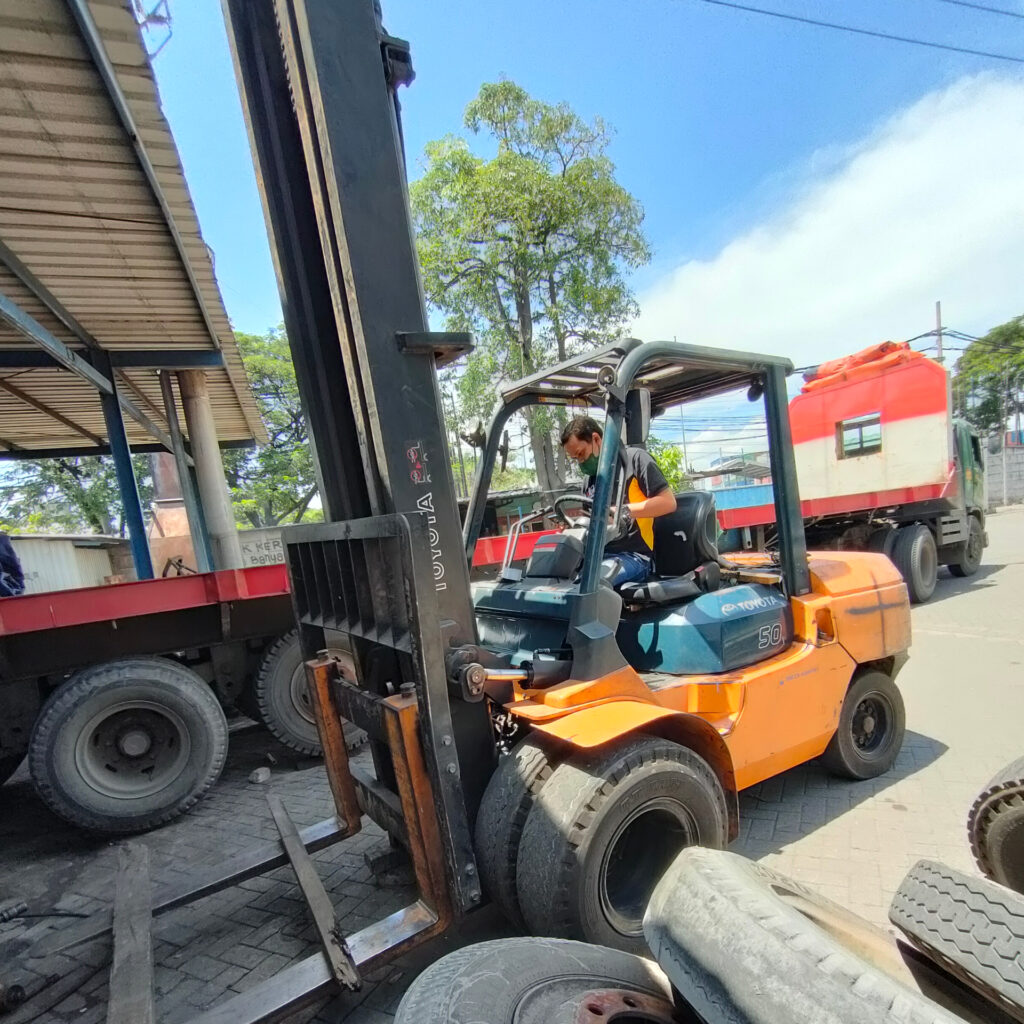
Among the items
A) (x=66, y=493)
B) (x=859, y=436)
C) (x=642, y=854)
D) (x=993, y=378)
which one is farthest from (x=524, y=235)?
(x=993, y=378)

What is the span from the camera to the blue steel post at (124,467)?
738cm

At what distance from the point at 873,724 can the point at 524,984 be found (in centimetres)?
322

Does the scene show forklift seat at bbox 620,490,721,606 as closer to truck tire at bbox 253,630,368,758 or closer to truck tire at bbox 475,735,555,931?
truck tire at bbox 475,735,555,931

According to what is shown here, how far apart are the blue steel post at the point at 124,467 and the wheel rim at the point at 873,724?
8.07 metres

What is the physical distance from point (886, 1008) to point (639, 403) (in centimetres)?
203

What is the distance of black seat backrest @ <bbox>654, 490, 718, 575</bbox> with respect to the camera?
10.5ft

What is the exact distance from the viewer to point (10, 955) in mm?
2709

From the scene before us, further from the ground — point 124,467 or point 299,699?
point 124,467

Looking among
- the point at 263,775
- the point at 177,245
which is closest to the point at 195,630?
the point at 263,775

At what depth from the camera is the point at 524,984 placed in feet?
4.48

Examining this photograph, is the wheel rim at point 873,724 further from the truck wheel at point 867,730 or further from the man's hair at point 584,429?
the man's hair at point 584,429

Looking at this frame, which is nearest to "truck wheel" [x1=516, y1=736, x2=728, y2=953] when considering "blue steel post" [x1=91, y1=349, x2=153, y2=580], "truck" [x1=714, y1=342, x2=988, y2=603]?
"truck" [x1=714, y1=342, x2=988, y2=603]

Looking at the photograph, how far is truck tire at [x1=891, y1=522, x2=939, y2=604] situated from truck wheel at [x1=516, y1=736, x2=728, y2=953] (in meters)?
7.81

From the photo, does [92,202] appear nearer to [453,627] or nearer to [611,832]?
[453,627]
